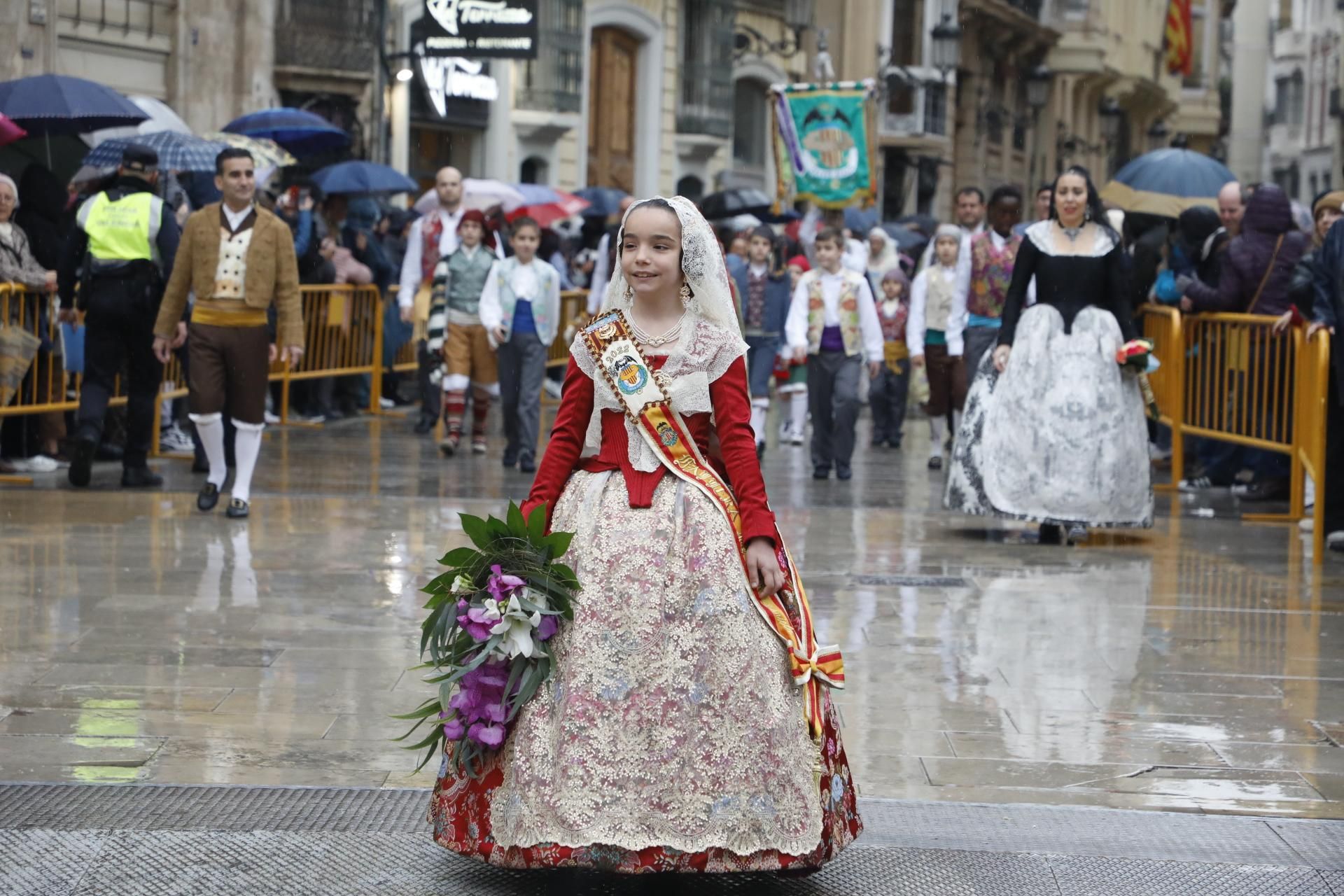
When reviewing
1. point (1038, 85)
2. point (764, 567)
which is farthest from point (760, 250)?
point (1038, 85)

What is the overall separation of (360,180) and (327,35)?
5.51 m

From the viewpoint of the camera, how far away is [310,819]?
213 inches

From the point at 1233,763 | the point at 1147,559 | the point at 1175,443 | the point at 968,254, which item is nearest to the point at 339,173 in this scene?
the point at 968,254

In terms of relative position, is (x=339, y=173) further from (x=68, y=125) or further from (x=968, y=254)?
(x=968, y=254)

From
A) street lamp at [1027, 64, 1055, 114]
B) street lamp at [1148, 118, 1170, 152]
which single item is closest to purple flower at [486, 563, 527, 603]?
street lamp at [1027, 64, 1055, 114]

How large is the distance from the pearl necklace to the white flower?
714 mm

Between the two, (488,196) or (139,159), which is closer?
(139,159)

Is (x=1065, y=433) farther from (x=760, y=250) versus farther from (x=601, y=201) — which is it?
(x=601, y=201)

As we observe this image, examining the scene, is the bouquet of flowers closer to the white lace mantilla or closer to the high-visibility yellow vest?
the white lace mantilla

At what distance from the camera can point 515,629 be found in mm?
4758

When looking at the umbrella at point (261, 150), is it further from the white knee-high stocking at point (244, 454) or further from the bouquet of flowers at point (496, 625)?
the bouquet of flowers at point (496, 625)

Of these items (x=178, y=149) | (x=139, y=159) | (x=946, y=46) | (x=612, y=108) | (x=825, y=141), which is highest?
(x=946, y=46)

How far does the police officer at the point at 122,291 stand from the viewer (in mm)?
12039

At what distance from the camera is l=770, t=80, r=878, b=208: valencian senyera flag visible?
21.8 m
